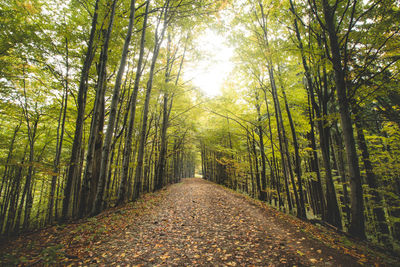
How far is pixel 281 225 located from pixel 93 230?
6.08 metres

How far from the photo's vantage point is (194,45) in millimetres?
12078

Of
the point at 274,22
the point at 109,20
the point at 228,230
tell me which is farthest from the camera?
the point at 274,22

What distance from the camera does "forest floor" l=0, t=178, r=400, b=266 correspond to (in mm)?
3285

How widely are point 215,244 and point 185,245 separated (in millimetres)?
801

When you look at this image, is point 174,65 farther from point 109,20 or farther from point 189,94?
point 109,20

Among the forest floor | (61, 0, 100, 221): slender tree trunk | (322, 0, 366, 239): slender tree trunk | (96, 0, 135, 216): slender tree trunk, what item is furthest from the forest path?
(61, 0, 100, 221): slender tree trunk

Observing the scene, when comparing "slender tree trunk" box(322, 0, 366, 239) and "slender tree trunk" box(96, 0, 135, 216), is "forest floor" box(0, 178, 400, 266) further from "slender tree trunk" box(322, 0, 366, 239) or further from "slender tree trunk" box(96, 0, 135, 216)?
"slender tree trunk" box(96, 0, 135, 216)

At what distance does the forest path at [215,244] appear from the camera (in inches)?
131

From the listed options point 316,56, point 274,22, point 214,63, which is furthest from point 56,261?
point 214,63

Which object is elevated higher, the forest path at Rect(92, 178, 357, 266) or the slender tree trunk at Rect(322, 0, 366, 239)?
the slender tree trunk at Rect(322, 0, 366, 239)

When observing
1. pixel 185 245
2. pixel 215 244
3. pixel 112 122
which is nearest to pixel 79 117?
pixel 112 122

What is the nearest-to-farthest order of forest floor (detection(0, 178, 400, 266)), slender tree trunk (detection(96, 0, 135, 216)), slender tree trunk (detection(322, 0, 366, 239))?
forest floor (detection(0, 178, 400, 266)), slender tree trunk (detection(322, 0, 366, 239)), slender tree trunk (detection(96, 0, 135, 216))

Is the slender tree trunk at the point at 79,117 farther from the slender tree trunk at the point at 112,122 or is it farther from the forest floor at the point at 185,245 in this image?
the forest floor at the point at 185,245

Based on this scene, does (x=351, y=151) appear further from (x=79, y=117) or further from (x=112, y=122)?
(x=79, y=117)
